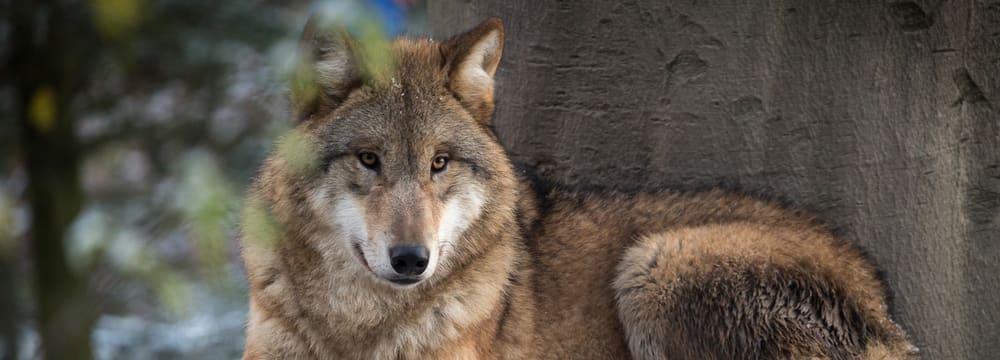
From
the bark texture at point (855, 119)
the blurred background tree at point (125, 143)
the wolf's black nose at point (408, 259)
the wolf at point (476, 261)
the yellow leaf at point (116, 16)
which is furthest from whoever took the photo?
the bark texture at point (855, 119)

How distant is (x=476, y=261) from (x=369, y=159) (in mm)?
738

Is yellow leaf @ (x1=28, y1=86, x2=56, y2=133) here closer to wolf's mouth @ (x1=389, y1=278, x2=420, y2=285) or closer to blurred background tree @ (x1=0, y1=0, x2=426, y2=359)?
blurred background tree @ (x1=0, y1=0, x2=426, y2=359)

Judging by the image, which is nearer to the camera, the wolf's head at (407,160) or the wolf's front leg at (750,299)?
the wolf's head at (407,160)

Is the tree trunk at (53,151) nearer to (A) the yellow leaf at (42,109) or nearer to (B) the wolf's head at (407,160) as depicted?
(A) the yellow leaf at (42,109)

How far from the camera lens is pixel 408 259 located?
3.86 metres

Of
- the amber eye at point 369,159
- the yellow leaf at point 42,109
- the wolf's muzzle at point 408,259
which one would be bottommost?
the wolf's muzzle at point 408,259

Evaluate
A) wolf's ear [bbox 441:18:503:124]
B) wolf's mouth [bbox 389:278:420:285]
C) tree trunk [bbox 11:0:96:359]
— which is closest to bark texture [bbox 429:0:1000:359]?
wolf's ear [bbox 441:18:503:124]

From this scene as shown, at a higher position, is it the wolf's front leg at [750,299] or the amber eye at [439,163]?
the amber eye at [439,163]

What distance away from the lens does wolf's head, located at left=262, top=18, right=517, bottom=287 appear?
3.99m

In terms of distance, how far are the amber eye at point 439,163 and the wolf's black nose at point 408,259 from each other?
48cm

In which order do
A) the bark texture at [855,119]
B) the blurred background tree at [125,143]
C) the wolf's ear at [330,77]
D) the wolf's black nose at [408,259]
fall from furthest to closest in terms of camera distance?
the bark texture at [855,119] < the wolf's ear at [330,77] < the wolf's black nose at [408,259] < the blurred background tree at [125,143]

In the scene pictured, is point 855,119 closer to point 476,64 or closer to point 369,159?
point 476,64

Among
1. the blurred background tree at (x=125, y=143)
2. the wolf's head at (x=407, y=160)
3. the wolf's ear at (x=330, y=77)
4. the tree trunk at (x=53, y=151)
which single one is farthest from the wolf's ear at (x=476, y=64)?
the tree trunk at (x=53, y=151)

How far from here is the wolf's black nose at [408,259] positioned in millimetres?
3863
